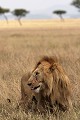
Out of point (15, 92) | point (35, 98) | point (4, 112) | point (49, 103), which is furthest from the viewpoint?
point (15, 92)

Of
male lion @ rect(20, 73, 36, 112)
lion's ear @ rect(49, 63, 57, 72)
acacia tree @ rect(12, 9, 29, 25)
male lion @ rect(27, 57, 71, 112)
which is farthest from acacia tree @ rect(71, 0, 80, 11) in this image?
lion's ear @ rect(49, 63, 57, 72)

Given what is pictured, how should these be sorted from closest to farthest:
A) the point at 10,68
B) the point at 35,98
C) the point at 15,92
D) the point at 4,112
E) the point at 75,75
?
1. the point at 35,98
2. the point at 4,112
3. the point at 15,92
4. the point at 75,75
5. the point at 10,68

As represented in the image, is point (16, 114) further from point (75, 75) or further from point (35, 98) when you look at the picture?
point (75, 75)

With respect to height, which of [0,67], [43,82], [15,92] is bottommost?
[0,67]

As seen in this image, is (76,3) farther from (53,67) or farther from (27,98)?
(53,67)

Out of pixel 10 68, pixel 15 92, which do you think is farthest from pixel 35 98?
pixel 10 68

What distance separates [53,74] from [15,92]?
1.89 metres

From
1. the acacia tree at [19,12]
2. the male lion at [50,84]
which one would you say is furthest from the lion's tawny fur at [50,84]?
the acacia tree at [19,12]

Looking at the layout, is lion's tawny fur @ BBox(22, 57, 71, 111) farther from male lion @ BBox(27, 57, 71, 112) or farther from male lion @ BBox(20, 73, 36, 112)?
male lion @ BBox(20, 73, 36, 112)

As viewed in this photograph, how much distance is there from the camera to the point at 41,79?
4156 mm

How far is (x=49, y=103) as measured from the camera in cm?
443

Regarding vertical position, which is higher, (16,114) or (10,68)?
(16,114)

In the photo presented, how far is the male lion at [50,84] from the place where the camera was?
13.6 ft

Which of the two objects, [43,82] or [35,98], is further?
[35,98]
